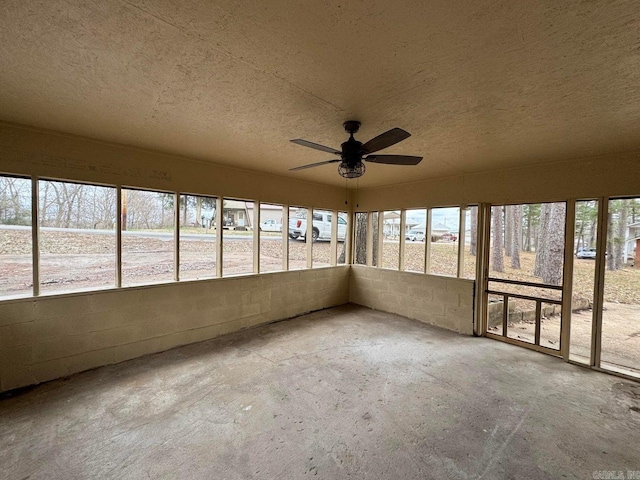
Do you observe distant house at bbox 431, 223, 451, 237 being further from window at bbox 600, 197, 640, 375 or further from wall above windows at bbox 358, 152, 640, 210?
window at bbox 600, 197, 640, 375

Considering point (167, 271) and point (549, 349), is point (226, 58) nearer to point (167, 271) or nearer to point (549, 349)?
point (167, 271)

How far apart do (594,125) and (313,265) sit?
14.7 feet

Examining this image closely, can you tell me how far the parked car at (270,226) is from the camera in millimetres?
4781

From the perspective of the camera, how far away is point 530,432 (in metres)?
2.23

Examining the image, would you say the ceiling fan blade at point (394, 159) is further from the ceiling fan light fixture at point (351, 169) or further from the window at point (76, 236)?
the window at point (76, 236)

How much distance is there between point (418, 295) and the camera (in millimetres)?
5066

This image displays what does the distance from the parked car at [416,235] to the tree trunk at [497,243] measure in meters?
1.15

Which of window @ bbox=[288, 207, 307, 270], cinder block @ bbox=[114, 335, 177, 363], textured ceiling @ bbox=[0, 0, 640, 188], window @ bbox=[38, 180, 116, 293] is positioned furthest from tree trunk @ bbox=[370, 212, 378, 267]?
window @ bbox=[38, 180, 116, 293]

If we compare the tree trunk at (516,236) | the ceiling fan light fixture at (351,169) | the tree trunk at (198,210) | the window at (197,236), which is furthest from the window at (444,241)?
the tree trunk at (198,210)

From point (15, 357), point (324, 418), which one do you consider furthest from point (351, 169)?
point (15, 357)

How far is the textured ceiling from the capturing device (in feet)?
4.15

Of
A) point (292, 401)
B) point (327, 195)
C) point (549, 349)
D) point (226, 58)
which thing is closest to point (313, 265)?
point (327, 195)

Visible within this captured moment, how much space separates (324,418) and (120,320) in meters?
2.77

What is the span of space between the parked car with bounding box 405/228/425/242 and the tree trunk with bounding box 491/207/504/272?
1.15m
